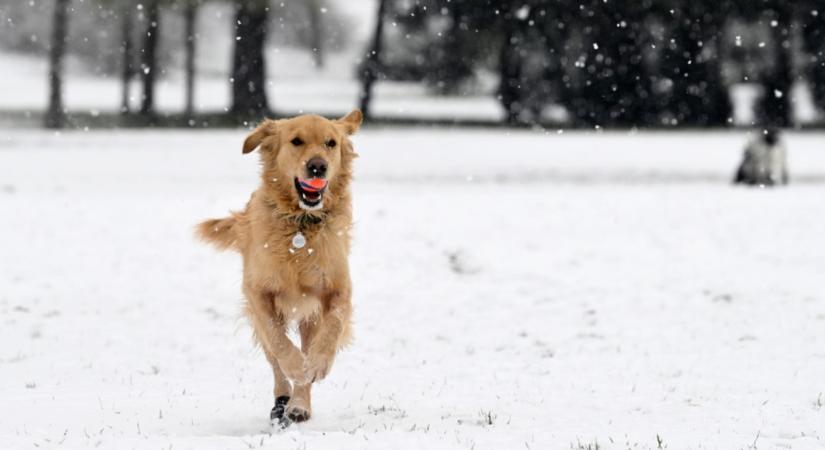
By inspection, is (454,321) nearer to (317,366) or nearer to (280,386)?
(280,386)

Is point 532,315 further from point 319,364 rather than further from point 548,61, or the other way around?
point 548,61

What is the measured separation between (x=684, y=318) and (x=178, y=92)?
4828cm

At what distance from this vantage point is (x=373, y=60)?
31938 mm

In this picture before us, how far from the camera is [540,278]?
11.4 m

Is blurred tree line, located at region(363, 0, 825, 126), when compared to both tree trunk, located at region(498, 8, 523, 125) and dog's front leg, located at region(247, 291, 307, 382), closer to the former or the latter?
tree trunk, located at region(498, 8, 523, 125)

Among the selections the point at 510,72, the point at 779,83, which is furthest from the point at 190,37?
the point at 779,83

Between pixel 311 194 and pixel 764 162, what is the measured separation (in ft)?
50.5

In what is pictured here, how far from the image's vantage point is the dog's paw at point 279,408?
600 cm

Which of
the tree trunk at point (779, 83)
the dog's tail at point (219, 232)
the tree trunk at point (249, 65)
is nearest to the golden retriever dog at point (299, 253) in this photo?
the dog's tail at point (219, 232)

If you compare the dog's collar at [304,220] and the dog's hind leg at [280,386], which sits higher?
the dog's collar at [304,220]

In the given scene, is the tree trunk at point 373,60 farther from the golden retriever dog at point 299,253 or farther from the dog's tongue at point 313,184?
the dog's tongue at point 313,184

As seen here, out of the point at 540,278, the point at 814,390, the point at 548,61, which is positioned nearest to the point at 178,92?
the point at 548,61

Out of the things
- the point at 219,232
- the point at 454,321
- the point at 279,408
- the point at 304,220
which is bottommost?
the point at 454,321

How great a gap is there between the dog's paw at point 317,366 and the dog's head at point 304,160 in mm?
854
